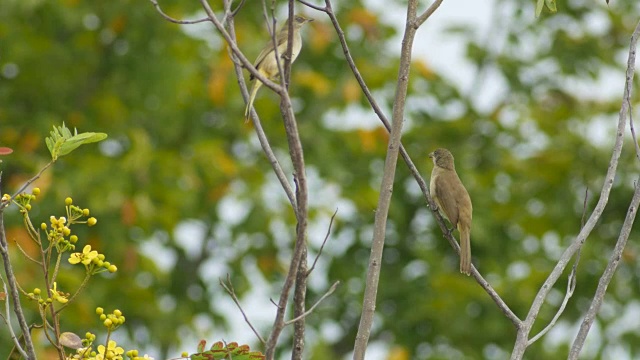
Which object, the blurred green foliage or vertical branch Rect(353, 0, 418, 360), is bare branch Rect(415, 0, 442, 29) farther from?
the blurred green foliage

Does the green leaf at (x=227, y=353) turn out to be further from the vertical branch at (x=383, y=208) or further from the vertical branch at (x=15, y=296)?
the vertical branch at (x=15, y=296)

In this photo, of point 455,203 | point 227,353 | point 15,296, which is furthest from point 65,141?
point 455,203

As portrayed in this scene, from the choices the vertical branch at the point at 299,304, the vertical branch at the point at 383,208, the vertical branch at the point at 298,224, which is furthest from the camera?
the vertical branch at the point at 383,208

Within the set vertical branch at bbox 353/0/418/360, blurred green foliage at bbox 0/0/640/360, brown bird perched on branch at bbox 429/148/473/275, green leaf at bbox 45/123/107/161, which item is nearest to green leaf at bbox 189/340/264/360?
vertical branch at bbox 353/0/418/360

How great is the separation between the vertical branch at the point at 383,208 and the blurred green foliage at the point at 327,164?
6.83 meters

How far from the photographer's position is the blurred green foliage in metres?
10.5

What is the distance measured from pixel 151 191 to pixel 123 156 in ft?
1.55

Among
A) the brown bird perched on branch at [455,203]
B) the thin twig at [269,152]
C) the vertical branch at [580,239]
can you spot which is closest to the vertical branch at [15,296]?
the thin twig at [269,152]

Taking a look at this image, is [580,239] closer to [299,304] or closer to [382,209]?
[382,209]

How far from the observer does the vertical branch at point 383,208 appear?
9.96ft

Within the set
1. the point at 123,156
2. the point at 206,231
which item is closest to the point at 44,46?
the point at 123,156

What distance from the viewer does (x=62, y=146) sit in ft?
9.63

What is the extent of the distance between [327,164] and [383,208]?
26.3 feet

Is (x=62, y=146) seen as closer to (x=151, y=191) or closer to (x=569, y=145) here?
(x=151, y=191)
